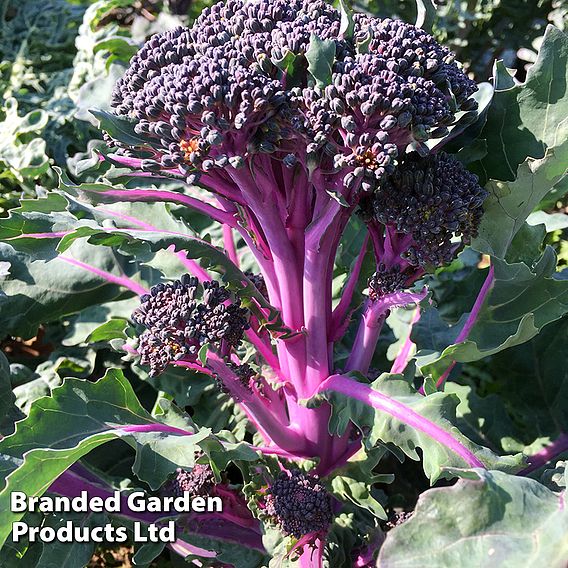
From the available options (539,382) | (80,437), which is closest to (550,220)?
(539,382)

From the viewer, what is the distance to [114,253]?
1.46 m

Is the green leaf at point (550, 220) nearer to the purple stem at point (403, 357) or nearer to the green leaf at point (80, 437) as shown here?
the purple stem at point (403, 357)

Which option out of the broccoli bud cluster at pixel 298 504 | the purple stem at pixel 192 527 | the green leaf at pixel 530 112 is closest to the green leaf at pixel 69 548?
the purple stem at pixel 192 527

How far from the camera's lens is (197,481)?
3.82 feet

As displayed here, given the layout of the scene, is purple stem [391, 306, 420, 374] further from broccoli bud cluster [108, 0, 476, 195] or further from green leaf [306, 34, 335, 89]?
green leaf [306, 34, 335, 89]

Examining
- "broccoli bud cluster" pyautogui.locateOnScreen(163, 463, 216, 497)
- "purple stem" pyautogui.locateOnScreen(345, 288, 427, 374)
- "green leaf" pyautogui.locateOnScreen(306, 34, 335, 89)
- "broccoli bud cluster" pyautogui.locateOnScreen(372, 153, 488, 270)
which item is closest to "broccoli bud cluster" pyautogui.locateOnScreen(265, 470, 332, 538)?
"broccoli bud cluster" pyautogui.locateOnScreen(163, 463, 216, 497)

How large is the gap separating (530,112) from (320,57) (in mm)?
412

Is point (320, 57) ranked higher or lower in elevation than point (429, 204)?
higher

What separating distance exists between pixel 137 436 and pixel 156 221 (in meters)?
0.39

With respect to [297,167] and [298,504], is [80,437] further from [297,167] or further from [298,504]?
[297,167]

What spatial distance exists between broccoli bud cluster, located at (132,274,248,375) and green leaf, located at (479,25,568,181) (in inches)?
19.5

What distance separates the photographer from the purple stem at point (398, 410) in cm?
94

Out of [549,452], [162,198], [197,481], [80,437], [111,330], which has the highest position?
[162,198]

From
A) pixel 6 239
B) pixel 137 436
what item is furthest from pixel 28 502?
pixel 6 239
